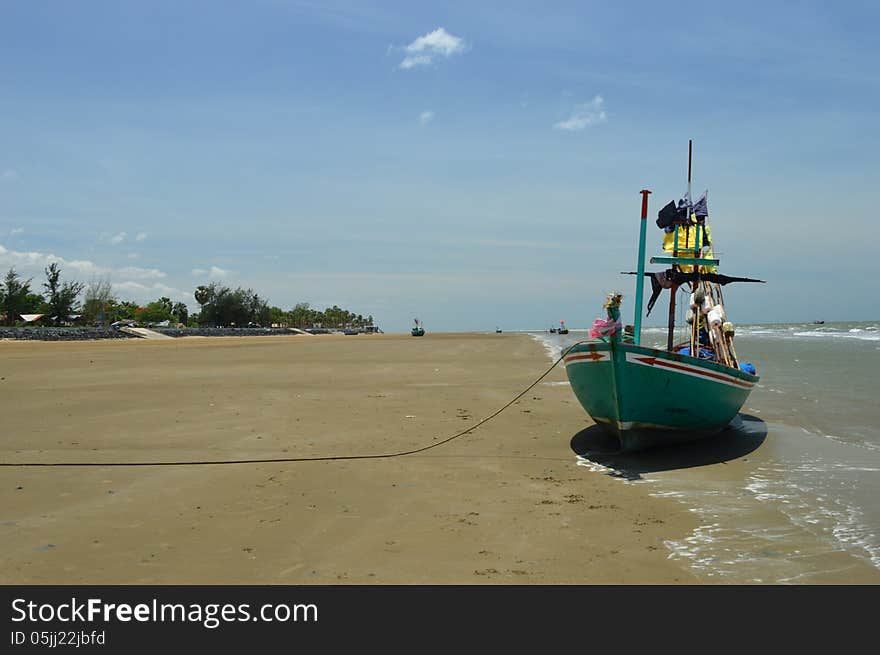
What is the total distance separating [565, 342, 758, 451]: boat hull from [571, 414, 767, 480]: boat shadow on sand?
0.21m

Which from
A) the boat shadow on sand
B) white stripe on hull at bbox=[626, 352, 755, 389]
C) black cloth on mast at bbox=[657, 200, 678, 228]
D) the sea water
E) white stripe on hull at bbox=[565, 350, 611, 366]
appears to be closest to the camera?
the sea water

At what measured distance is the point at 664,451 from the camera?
995cm

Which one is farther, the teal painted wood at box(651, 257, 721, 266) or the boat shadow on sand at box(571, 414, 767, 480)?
the teal painted wood at box(651, 257, 721, 266)

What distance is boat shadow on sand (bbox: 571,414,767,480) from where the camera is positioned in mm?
8820

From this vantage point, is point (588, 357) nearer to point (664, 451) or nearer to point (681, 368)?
point (681, 368)

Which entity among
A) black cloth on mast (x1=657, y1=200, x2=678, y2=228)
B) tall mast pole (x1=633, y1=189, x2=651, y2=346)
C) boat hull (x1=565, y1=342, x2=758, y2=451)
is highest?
black cloth on mast (x1=657, y1=200, x2=678, y2=228)

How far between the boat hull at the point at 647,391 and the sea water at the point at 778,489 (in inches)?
14.7

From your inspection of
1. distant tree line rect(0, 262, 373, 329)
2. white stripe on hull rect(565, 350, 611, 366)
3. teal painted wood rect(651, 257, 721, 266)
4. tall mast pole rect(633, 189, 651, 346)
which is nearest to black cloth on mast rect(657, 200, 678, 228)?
teal painted wood rect(651, 257, 721, 266)

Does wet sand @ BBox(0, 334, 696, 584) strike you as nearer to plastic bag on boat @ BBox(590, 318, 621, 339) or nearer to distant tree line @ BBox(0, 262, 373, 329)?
plastic bag on boat @ BBox(590, 318, 621, 339)

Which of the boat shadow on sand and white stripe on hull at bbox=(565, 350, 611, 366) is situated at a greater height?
white stripe on hull at bbox=(565, 350, 611, 366)

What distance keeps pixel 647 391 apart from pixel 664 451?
1354 mm

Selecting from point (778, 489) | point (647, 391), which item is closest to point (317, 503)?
point (647, 391)
